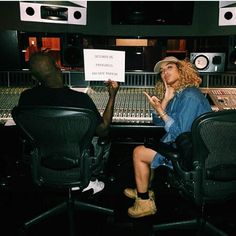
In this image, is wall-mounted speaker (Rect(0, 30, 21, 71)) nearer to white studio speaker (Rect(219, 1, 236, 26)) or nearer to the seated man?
the seated man

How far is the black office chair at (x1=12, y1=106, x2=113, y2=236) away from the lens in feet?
6.86

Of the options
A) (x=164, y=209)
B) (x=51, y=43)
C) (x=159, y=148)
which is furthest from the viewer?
(x=51, y=43)

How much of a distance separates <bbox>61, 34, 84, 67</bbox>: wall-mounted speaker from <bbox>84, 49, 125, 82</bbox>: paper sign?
0.55 meters

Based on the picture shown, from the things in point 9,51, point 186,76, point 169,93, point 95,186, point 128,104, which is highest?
point 9,51

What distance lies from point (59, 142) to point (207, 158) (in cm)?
90

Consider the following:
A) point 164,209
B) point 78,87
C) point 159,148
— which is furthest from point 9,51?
point 164,209

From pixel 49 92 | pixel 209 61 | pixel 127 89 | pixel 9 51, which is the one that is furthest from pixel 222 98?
pixel 9 51

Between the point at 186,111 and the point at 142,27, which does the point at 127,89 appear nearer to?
the point at 186,111

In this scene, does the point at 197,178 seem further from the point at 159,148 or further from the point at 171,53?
the point at 171,53

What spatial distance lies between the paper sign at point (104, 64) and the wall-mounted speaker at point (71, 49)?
55 cm

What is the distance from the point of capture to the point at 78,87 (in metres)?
3.24

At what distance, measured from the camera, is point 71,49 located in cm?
310

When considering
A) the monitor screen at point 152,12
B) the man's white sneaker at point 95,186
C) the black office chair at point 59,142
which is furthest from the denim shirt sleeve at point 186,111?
the monitor screen at point 152,12

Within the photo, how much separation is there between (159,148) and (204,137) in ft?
1.29
